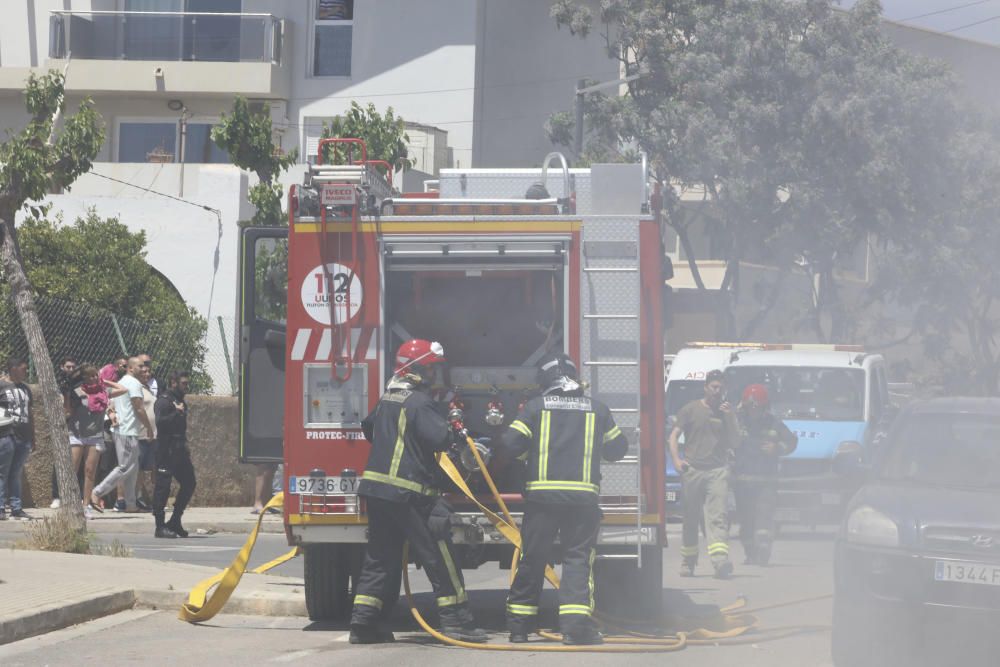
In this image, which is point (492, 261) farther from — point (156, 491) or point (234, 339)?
point (234, 339)

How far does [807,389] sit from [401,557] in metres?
10.7

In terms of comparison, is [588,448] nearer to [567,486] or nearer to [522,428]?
[567,486]

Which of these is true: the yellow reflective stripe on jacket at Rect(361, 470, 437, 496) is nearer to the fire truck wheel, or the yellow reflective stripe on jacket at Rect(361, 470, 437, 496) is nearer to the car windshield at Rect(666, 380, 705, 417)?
the fire truck wheel

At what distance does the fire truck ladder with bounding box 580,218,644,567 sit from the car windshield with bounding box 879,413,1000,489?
1.50 meters

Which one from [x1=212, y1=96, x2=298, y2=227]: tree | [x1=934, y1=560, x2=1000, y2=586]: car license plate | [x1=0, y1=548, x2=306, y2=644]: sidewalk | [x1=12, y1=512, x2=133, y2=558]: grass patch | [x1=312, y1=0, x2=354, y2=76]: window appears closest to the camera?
[x1=934, y1=560, x2=1000, y2=586]: car license plate

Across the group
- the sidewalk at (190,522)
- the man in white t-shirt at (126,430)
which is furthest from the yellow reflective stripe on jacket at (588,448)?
the man in white t-shirt at (126,430)

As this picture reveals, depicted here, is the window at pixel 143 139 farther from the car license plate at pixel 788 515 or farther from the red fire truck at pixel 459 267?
the red fire truck at pixel 459 267

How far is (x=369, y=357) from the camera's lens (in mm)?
9273

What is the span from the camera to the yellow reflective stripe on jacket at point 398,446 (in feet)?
29.1

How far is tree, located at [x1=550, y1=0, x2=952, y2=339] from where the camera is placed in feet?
86.7

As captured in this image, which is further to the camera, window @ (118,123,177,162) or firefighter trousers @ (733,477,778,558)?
window @ (118,123,177,162)

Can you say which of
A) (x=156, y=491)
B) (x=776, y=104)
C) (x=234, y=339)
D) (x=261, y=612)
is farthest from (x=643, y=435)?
(x=776, y=104)

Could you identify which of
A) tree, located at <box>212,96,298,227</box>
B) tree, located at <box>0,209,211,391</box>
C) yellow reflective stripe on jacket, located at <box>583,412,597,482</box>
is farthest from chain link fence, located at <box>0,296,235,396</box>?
yellow reflective stripe on jacket, located at <box>583,412,597,482</box>

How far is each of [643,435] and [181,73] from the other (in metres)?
24.0
